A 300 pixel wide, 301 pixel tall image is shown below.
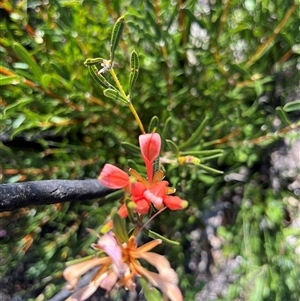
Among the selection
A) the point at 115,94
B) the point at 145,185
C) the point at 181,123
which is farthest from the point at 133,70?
the point at 181,123

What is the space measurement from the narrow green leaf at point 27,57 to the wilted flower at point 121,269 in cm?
45

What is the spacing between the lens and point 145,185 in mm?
402

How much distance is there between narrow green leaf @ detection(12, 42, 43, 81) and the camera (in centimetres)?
70

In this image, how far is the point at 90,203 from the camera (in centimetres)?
109

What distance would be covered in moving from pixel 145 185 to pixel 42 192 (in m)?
0.19

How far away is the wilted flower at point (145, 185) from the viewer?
14.7 inches

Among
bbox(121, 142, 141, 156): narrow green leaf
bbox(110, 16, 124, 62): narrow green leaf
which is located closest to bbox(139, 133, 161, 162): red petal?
bbox(110, 16, 124, 62): narrow green leaf

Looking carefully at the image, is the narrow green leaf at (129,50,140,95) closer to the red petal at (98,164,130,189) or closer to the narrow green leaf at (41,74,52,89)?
the red petal at (98,164,130,189)

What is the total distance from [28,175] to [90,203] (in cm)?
23

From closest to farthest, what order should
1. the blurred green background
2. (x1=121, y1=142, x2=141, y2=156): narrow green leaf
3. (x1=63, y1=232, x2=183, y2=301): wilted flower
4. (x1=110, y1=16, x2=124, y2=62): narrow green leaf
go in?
(x1=63, y1=232, x2=183, y2=301): wilted flower < (x1=110, y1=16, x2=124, y2=62): narrow green leaf < (x1=121, y1=142, x2=141, y2=156): narrow green leaf < the blurred green background

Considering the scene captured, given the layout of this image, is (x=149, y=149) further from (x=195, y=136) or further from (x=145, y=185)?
(x=195, y=136)

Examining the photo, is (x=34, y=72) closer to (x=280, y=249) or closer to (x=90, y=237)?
(x=90, y=237)

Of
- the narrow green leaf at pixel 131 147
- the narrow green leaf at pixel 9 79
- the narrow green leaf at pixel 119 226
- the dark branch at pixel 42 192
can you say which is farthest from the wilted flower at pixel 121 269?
the narrow green leaf at pixel 9 79

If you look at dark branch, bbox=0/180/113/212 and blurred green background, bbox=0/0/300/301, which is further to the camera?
blurred green background, bbox=0/0/300/301
